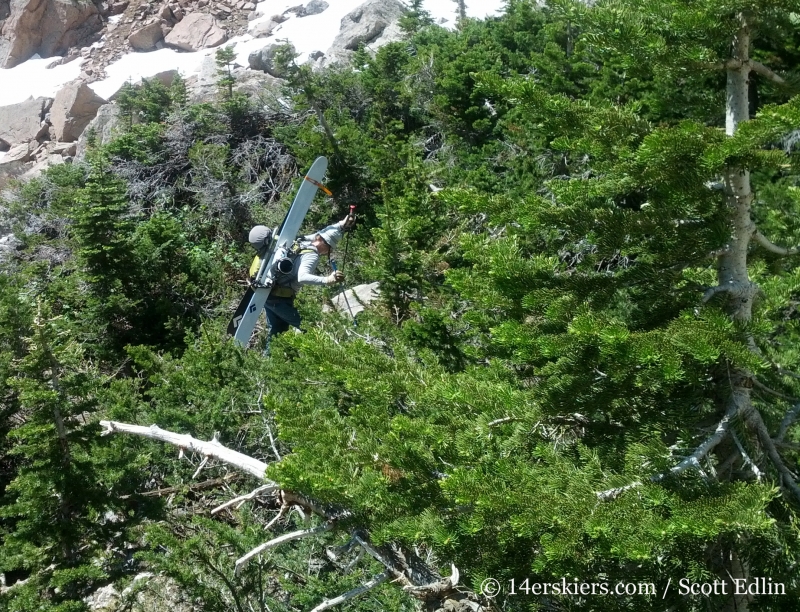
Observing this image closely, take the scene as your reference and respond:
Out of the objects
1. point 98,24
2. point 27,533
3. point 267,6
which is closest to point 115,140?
point 27,533

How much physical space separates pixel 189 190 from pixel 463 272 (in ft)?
39.4

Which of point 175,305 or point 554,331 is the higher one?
point 554,331

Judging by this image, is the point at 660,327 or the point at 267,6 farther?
the point at 267,6

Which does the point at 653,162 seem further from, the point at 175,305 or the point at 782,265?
the point at 175,305

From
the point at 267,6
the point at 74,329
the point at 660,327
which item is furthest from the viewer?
the point at 267,6

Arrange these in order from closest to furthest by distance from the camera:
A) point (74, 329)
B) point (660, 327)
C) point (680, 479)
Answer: point (680, 479)
point (660, 327)
point (74, 329)

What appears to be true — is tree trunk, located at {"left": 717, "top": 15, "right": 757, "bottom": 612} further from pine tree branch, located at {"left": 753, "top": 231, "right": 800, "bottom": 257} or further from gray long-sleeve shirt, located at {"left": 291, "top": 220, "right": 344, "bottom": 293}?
A: gray long-sleeve shirt, located at {"left": 291, "top": 220, "right": 344, "bottom": 293}

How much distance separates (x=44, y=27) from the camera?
35.0 m

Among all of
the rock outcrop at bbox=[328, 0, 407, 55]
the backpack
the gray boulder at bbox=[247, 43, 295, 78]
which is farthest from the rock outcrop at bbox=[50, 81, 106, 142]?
the backpack

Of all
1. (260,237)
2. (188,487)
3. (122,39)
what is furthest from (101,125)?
(188,487)

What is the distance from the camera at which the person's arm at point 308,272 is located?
7.61m

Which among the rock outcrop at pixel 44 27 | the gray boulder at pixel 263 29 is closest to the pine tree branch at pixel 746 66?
the gray boulder at pixel 263 29

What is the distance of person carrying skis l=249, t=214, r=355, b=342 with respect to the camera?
25.4 feet

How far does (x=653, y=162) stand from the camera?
115 inches
